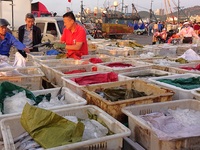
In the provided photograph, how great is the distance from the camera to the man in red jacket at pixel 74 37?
4698 millimetres

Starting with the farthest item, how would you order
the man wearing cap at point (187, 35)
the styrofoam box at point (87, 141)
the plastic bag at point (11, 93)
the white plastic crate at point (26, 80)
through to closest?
the man wearing cap at point (187, 35)
the white plastic crate at point (26, 80)
the plastic bag at point (11, 93)
the styrofoam box at point (87, 141)

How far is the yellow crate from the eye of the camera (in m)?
2.56

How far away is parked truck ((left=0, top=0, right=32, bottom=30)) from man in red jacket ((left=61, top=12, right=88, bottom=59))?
658 centimetres

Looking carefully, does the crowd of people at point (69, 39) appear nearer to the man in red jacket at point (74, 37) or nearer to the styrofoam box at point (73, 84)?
the man in red jacket at point (74, 37)

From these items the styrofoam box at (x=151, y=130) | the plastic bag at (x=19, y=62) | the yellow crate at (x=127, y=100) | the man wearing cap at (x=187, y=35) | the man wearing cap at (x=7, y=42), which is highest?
the man wearing cap at (x=187, y=35)

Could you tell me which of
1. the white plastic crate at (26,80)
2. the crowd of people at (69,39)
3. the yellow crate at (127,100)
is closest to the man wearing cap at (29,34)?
the crowd of people at (69,39)

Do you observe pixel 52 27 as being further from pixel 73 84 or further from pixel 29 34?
pixel 73 84

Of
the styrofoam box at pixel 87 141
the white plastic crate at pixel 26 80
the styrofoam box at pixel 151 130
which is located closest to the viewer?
the styrofoam box at pixel 87 141

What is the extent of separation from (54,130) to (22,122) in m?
0.30

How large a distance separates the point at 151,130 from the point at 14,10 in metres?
10.1

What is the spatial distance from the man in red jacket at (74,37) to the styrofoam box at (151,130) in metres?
2.47

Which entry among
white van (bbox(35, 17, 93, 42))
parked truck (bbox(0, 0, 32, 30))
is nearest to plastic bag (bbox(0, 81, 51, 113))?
white van (bbox(35, 17, 93, 42))

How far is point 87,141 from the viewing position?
1881 mm

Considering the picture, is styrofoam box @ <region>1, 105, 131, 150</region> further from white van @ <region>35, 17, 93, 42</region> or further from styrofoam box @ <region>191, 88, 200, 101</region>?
white van @ <region>35, 17, 93, 42</region>
